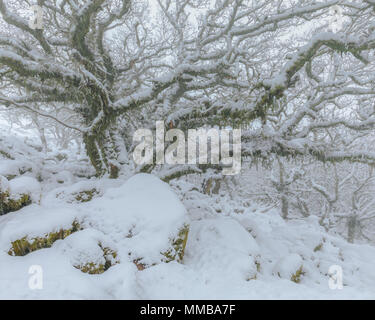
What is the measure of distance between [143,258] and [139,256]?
0.07 meters

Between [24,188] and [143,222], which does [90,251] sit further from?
[24,188]

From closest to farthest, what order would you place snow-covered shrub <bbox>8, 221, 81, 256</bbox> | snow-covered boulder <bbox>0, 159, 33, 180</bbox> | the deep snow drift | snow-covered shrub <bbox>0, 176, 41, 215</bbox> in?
the deep snow drift → snow-covered shrub <bbox>8, 221, 81, 256</bbox> → snow-covered shrub <bbox>0, 176, 41, 215</bbox> → snow-covered boulder <bbox>0, 159, 33, 180</bbox>

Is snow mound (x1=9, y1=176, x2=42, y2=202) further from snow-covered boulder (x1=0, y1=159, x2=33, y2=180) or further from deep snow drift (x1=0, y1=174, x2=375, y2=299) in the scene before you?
snow-covered boulder (x1=0, y1=159, x2=33, y2=180)

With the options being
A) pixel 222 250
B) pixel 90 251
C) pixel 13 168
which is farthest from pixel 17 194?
pixel 222 250

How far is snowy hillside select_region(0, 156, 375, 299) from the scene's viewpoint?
2.80 meters

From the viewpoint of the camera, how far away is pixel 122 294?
2729 mm

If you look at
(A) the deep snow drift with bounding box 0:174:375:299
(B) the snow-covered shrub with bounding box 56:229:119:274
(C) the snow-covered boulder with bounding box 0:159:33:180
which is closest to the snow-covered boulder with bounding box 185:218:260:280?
(A) the deep snow drift with bounding box 0:174:375:299

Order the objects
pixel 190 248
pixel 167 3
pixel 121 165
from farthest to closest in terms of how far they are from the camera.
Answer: pixel 167 3
pixel 121 165
pixel 190 248

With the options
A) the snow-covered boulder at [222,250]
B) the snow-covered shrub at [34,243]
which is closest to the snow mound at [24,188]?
the snow-covered shrub at [34,243]

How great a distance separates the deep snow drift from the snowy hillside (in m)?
0.01
